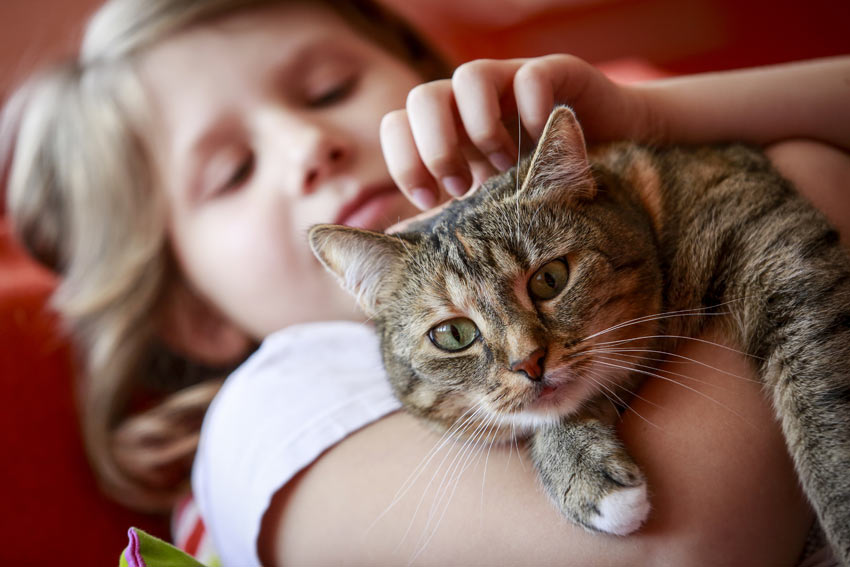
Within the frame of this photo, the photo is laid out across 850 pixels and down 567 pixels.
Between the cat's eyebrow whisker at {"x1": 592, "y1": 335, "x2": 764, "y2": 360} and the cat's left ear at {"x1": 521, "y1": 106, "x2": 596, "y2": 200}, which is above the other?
the cat's left ear at {"x1": 521, "y1": 106, "x2": 596, "y2": 200}

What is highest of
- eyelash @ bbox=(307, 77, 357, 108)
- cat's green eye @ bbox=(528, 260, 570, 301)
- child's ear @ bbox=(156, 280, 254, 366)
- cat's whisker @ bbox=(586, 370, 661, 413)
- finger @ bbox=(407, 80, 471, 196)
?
finger @ bbox=(407, 80, 471, 196)

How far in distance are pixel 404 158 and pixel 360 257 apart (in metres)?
0.15

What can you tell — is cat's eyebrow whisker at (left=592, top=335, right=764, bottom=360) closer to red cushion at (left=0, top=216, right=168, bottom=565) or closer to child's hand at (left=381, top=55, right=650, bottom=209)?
child's hand at (left=381, top=55, right=650, bottom=209)

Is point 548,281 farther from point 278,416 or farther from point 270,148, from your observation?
point 270,148

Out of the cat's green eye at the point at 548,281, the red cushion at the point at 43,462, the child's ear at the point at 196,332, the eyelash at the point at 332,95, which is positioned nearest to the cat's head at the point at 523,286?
the cat's green eye at the point at 548,281

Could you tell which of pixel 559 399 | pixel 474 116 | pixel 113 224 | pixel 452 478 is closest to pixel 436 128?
pixel 474 116

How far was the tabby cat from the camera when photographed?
665 mm

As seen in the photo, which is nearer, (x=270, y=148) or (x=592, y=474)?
(x=592, y=474)

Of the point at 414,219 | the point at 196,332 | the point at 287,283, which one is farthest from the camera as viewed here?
the point at 196,332

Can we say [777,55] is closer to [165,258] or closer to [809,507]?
[809,507]

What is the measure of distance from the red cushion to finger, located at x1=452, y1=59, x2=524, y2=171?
948mm

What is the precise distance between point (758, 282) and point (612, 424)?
252 millimetres

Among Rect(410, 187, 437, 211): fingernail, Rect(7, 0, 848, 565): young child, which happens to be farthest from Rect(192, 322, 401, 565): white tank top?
Rect(410, 187, 437, 211): fingernail

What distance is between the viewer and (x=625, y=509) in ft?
2.06
